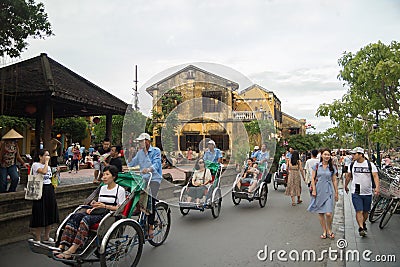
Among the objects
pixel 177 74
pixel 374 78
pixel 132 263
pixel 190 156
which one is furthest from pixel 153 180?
pixel 374 78

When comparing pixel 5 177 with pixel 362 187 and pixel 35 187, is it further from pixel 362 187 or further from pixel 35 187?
pixel 362 187

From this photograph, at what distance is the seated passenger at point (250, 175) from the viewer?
32.3 feet

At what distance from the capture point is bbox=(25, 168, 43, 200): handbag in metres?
5.68

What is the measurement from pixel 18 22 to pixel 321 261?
23.9ft

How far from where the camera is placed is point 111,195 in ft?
16.6

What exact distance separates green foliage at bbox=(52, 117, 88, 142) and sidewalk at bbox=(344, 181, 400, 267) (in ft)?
78.4

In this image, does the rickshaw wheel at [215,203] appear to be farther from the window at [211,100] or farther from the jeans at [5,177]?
the jeans at [5,177]

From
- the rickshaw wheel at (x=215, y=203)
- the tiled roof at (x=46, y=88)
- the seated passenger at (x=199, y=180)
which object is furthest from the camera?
the tiled roof at (x=46, y=88)

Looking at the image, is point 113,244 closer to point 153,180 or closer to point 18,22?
point 153,180

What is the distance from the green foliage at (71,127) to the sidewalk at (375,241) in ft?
78.4

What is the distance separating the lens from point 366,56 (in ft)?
35.1

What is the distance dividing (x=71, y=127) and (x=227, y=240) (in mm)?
24234

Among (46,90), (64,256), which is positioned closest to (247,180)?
(46,90)

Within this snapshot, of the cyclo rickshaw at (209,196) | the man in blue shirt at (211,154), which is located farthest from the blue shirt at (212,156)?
the cyclo rickshaw at (209,196)
